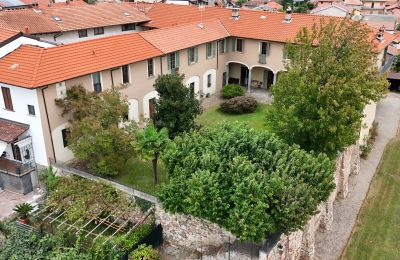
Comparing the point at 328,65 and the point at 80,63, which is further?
the point at 80,63

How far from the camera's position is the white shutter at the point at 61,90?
27766 millimetres

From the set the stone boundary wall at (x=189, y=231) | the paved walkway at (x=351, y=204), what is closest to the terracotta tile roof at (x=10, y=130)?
the stone boundary wall at (x=189, y=231)

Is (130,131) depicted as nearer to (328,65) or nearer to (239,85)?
(328,65)

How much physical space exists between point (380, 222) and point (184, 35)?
2548cm

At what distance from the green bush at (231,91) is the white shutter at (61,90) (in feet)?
67.8

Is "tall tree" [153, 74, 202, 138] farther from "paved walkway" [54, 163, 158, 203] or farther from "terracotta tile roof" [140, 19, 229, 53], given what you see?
"terracotta tile roof" [140, 19, 229, 53]

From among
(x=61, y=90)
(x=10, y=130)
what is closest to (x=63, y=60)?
(x=61, y=90)

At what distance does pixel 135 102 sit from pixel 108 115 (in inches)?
329

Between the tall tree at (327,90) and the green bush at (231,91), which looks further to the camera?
the green bush at (231,91)

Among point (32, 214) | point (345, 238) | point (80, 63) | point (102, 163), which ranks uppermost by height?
point (80, 63)

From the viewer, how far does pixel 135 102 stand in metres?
34.9

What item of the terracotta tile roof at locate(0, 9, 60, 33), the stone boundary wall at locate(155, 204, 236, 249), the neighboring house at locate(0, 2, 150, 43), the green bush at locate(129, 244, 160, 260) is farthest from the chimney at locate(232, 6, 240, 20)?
the green bush at locate(129, 244, 160, 260)

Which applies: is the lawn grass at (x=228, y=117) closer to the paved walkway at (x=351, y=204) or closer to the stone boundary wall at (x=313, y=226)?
the stone boundary wall at (x=313, y=226)

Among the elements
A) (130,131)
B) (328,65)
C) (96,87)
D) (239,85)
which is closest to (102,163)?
(130,131)
